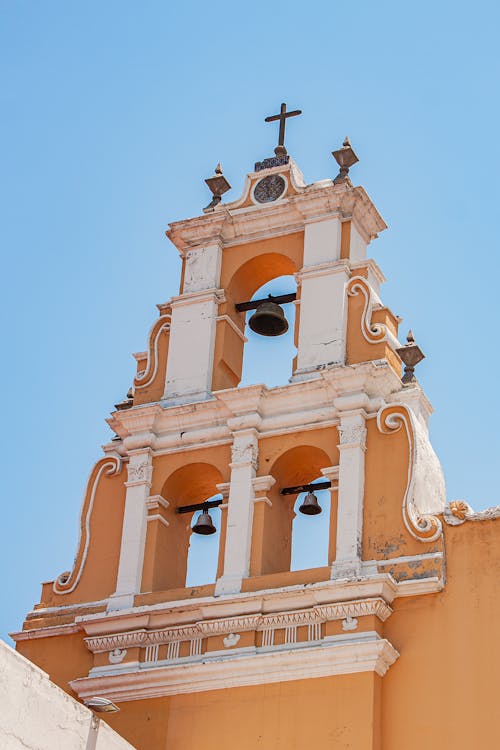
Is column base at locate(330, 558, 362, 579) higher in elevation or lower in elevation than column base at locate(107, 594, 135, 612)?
lower

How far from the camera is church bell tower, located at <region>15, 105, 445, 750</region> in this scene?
15.9 m

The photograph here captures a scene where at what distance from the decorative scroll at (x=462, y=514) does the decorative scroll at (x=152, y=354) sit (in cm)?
384

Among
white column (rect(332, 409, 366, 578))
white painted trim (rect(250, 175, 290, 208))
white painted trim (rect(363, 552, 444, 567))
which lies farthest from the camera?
white painted trim (rect(250, 175, 290, 208))

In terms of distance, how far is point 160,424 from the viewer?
18.0m

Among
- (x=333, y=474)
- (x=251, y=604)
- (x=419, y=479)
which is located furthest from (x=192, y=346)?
(x=251, y=604)

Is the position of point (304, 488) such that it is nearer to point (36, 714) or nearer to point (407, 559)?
point (407, 559)

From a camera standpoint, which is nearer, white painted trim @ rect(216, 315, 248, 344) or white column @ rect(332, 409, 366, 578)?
white column @ rect(332, 409, 366, 578)

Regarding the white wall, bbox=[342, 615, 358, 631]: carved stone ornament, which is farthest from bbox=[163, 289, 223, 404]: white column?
the white wall

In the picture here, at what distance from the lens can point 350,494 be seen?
1662cm

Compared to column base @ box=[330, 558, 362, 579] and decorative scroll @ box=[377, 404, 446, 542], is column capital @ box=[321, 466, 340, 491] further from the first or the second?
column base @ box=[330, 558, 362, 579]

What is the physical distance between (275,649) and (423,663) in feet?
4.49

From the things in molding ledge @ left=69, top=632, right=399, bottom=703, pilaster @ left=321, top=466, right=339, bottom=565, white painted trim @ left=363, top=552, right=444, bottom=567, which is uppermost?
pilaster @ left=321, top=466, right=339, bottom=565

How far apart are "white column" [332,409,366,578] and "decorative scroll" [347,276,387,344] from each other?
932 millimetres

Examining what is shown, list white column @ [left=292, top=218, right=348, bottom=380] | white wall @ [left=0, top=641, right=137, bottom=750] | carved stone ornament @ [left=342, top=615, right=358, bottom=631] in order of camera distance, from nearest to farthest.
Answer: white wall @ [left=0, top=641, right=137, bottom=750] → carved stone ornament @ [left=342, top=615, right=358, bottom=631] → white column @ [left=292, top=218, right=348, bottom=380]
